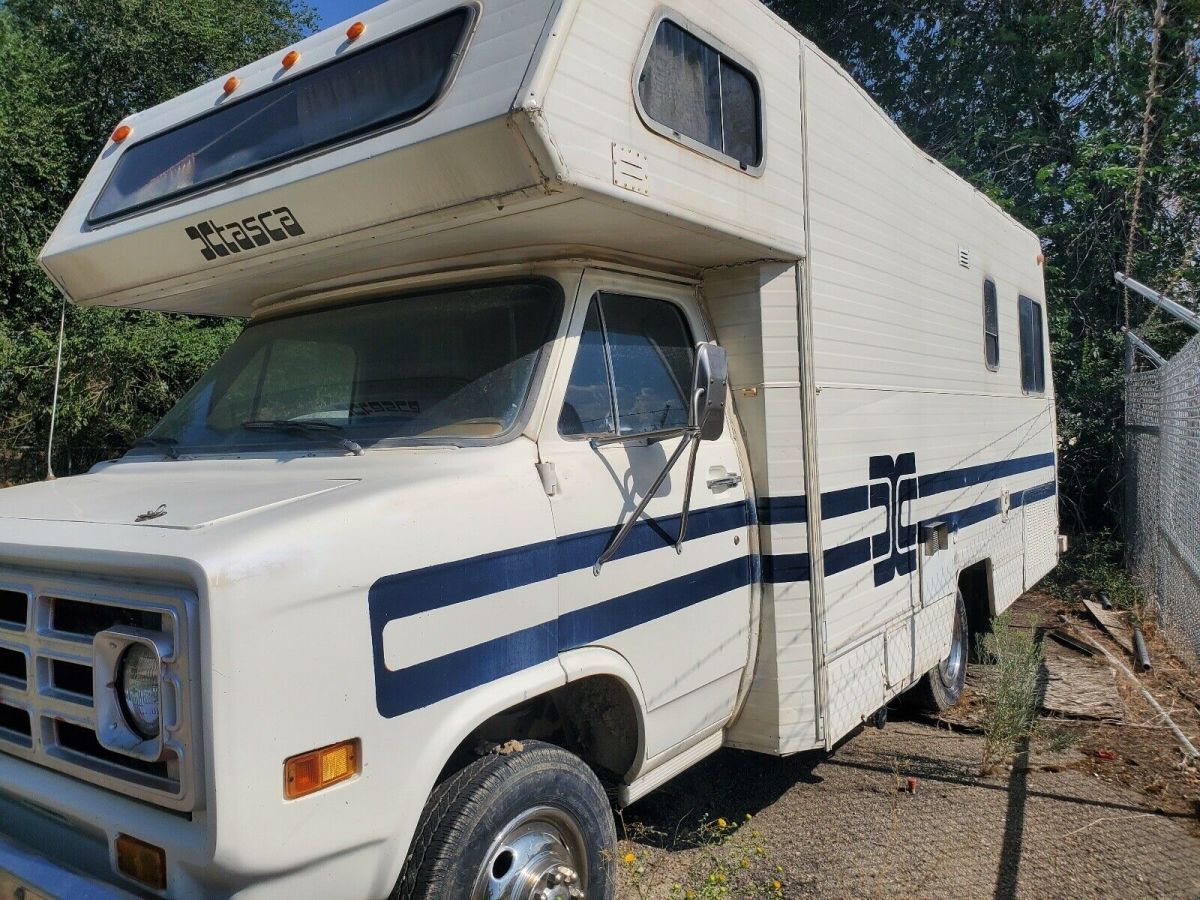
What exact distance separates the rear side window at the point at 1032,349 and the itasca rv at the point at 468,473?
2.76m

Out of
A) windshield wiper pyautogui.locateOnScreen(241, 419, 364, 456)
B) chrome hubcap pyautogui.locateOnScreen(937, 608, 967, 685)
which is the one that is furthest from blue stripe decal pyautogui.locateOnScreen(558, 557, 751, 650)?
chrome hubcap pyautogui.locateOnScreen(937, 608, 967, 685)

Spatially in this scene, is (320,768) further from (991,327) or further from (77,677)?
(991,327)

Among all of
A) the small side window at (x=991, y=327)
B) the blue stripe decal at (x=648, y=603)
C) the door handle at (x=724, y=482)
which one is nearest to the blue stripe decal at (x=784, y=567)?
the blue stripe decal at (x=648, y=603)

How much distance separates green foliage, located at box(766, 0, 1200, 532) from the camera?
11.4 m

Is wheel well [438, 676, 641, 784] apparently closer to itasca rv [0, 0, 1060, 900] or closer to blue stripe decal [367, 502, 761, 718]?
itasca rv [0, 0, 1060, 900]

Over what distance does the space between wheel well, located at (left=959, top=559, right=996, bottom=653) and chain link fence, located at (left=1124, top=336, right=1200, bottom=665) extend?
49.0 inches

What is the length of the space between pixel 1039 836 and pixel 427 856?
2.96 m

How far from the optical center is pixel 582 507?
3.03 metres

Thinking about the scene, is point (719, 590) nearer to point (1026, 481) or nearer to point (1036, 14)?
point (1026, 481)

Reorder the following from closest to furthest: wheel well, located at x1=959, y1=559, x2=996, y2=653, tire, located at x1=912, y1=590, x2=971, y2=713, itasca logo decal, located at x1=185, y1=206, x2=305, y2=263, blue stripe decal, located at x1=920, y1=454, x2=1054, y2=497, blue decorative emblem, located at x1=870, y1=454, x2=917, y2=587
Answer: itasca logo decal, located at x1=185, y1=206, x2=305, y2=263
blue decorative emblem, located at x1=870, y1=454, x2=917, y2=587
blue stripe decal, located at x1=920, y1=454, x2=1054, y2=497
tire, located at x1=912, y1=590, x2=971, y2=713
wheel well, located at x1=959, y1=559, x2=996, y2=653

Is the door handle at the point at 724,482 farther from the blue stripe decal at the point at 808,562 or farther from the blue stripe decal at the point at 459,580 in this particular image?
the blue stripe decal at the point at 459,580

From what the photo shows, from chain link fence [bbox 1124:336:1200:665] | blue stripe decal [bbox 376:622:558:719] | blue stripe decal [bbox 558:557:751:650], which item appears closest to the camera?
blue stripe decal [bbox 376:622:558:719]

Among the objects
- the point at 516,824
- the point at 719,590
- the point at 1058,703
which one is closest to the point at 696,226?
the point at 719,590

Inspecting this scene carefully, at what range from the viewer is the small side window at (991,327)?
6.36 metres
